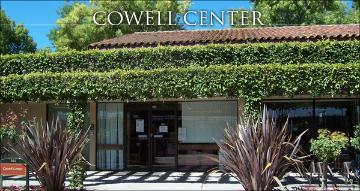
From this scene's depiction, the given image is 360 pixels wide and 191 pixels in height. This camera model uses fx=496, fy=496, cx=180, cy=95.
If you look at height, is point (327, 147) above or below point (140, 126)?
below

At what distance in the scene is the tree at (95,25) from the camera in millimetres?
28250

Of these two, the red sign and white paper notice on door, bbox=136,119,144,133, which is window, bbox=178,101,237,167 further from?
the red sign

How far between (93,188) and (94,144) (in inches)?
178

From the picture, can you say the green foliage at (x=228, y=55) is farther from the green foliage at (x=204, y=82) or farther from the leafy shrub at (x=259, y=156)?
the leafy shrub at (x=259, y=156)

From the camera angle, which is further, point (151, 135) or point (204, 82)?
point (151, 135)

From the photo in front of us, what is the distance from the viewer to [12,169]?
10.1m

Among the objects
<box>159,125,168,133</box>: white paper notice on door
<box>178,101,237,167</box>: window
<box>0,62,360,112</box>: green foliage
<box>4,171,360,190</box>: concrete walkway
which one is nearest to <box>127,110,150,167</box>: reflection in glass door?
<box>159,125,168,133</box>: white paper notice on door

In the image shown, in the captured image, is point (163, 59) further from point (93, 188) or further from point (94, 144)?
point (94, 144)

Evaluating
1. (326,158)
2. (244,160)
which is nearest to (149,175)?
(326,158)

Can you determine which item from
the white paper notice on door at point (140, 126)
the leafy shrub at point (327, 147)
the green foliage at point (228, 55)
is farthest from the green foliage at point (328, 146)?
the white paper notice on door at point (140, 126)

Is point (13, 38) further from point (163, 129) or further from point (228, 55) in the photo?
point (228, 55)

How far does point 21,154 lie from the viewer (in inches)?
391

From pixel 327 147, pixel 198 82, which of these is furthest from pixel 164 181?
pixel 327 147

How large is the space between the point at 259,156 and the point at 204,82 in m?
4.84
